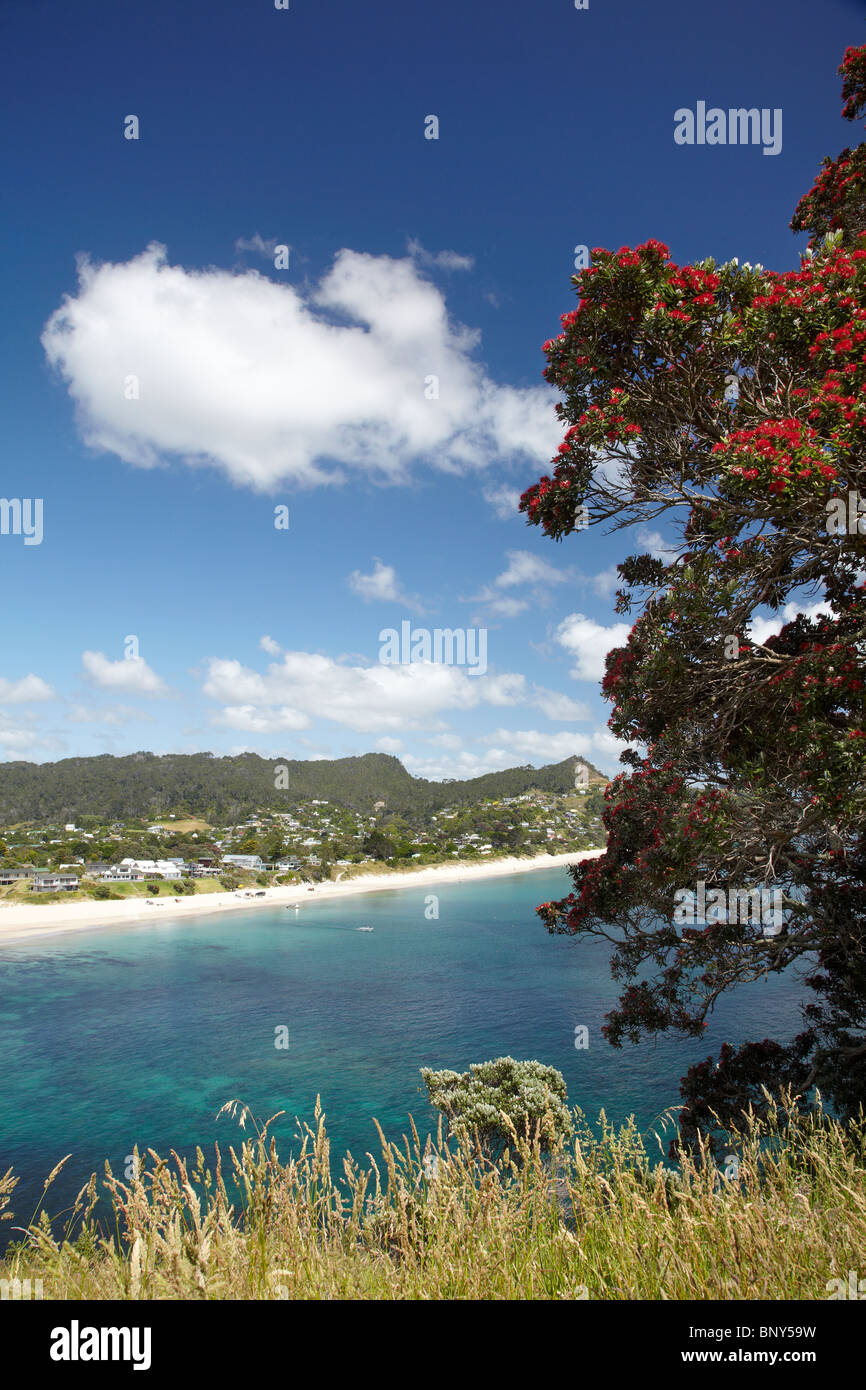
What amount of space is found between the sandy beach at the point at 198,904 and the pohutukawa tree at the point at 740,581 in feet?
183

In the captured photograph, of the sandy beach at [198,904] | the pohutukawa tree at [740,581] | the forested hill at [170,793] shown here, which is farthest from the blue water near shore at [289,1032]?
the forested hill at [170,793]

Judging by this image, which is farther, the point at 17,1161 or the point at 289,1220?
the point at 17,1161

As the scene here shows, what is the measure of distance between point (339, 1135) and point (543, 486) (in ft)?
71.7

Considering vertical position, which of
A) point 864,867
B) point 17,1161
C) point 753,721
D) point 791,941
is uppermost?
point 753,721

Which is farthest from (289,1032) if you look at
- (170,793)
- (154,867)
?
(170,793)

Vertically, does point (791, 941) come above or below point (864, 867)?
below

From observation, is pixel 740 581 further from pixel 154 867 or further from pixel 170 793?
pixel 170 793

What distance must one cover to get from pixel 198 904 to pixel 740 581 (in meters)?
81.9

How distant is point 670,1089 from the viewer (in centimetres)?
2278

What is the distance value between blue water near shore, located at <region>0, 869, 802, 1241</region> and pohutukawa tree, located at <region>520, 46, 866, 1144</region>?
10921 millimetres

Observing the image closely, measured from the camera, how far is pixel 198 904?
7794 cm

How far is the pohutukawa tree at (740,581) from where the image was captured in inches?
241
